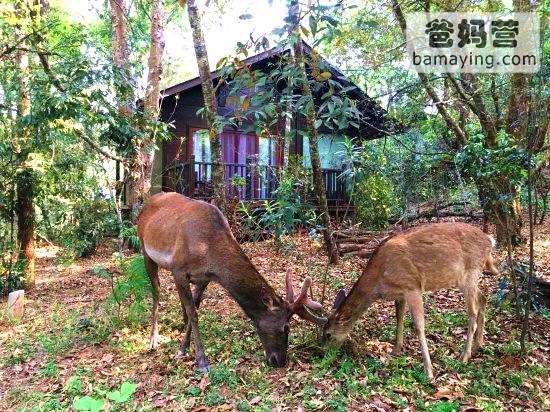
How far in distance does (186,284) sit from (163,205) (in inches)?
56.7

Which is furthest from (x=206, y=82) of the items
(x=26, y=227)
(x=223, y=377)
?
(x=223, y=377)

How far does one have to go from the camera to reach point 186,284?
14.7 feet

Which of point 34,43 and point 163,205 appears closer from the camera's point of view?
point 163,205

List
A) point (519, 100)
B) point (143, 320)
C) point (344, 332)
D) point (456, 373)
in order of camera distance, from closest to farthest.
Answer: point (456, 373) < point (344, 332) < point (143, 320) < point (519, 100)

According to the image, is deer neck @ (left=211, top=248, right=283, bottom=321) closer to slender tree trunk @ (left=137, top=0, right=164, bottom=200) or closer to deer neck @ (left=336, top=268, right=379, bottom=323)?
deer neck @ (left=336, top=268, right=379, bottom=323)

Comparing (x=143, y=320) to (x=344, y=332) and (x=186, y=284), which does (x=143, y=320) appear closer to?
(x=186, y=284)

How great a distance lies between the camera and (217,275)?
4.37 metres

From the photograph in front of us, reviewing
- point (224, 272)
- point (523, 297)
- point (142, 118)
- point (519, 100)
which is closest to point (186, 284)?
point (224, 272)

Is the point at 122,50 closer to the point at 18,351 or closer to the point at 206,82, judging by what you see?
the point at 206,82

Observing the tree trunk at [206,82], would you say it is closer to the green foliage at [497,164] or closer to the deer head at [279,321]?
the deer head at [279,321]

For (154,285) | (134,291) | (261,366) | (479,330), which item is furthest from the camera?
(134,291)

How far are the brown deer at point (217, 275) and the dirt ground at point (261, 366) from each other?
31 centimetres

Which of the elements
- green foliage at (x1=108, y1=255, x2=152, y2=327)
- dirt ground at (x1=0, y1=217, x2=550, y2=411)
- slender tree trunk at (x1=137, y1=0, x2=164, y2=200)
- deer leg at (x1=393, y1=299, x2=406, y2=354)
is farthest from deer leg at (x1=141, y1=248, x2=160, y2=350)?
slender tree trunk at (x1=137, y1=0, x2=164, y2=200)

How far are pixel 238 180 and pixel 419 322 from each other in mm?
6876
